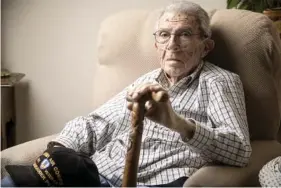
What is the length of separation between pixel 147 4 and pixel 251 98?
92 cm

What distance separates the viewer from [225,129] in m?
1.39

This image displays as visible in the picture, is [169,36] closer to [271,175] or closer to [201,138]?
[201,138]

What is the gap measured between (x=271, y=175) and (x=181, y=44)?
54 cm

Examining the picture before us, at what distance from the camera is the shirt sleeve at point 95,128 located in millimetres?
1612

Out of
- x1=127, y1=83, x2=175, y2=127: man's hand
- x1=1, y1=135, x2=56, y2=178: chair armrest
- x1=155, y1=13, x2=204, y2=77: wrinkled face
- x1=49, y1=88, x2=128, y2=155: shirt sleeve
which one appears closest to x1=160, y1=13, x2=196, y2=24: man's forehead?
x1=155, y1=13, x2=204, y2=77: wrinkled face

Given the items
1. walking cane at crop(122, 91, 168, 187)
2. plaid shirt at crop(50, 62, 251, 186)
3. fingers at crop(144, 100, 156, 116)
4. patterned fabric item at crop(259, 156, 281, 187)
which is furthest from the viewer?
plaid shirt at crop(50, 62, 251, 186)

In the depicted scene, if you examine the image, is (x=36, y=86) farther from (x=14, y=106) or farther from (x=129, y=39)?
(x=129, y=39)

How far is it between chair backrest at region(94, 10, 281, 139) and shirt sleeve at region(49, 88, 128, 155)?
165mm

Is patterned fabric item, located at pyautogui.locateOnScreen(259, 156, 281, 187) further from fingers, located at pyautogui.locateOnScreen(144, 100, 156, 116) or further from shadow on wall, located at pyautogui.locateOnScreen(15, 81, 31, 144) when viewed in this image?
shadow on wall, located at pyautogui.locateOnScreen(15, 81, 31, 144)

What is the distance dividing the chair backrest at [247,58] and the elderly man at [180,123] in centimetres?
7

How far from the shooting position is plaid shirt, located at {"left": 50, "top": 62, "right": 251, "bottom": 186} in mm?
1355

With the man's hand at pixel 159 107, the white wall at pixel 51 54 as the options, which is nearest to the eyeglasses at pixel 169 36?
the man's hand at pixel 159 107

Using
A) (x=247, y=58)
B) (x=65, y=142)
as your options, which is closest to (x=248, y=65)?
(x=247, y=58)

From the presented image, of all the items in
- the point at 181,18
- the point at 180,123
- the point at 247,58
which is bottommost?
the point at 180,123
